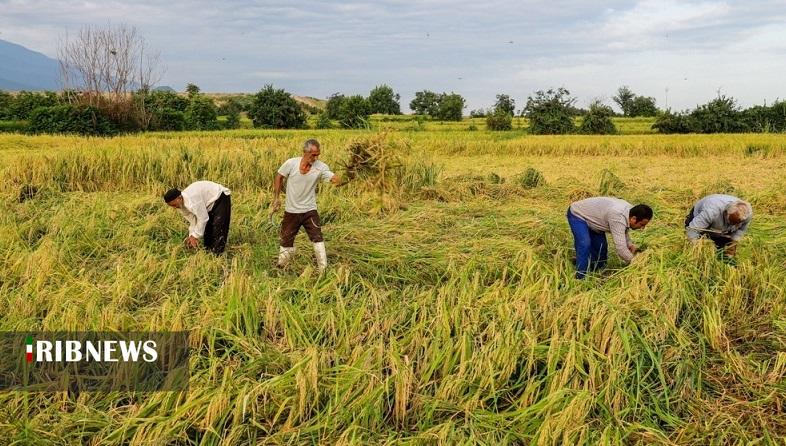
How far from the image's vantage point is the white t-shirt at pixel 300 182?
463 centimetres

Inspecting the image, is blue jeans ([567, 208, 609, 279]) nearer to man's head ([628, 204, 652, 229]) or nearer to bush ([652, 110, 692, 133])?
man's head ([628, 204, 652, 229])

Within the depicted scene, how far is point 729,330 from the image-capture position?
3.41 meters

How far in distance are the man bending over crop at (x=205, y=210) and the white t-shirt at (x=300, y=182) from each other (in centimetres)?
65

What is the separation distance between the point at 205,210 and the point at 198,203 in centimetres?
8

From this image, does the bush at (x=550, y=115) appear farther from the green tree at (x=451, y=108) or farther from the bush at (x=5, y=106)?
the bush at (x=5, y=106)

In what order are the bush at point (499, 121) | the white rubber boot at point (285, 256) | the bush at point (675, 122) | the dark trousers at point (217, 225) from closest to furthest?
the white rubber boot at point (285, 256) < the dark trousers at point (217, 225) < the bush at point (675, 122) < the bush at point (499, 121)

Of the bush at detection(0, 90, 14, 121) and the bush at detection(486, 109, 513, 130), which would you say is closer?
the bush at detection(486, 109, 513, 130)

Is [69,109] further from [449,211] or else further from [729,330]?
[729,330]

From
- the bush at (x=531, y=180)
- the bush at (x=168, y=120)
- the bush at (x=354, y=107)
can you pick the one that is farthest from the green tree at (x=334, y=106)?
the bush at (x=531, y=180)

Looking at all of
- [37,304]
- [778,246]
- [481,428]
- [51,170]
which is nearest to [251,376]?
[481,428]

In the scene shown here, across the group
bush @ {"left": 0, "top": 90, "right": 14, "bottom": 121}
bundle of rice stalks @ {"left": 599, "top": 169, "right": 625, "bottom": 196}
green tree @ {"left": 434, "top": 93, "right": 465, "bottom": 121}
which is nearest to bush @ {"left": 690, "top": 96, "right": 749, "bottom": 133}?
green tree @ {"left": 434, "top": 93, "right": 465, "bottom": 121}

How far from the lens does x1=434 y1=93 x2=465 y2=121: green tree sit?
35750 mm

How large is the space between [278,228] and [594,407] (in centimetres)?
429

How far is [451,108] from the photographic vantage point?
3578 centimetres
